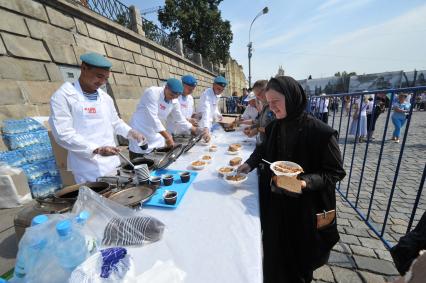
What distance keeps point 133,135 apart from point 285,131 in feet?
5.94

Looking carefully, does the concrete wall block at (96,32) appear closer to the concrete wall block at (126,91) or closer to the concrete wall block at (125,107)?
the concrete wall block at (126,91)

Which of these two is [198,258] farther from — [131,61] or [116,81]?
[131,61]

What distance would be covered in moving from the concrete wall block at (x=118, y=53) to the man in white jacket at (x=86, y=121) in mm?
4677

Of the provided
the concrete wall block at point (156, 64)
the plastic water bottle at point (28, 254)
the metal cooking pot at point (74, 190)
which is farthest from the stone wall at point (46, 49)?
the plastic water bottle at point (28, 254)

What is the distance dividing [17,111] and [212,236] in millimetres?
4335

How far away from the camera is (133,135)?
8.26 feet

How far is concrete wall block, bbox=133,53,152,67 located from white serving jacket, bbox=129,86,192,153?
513 centimetres

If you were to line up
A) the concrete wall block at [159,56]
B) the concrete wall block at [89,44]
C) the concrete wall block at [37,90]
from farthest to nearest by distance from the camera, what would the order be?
the concrete wall block at [159,56] → the concrete wall block at [89,44] → the concrete wall block at [37,90]

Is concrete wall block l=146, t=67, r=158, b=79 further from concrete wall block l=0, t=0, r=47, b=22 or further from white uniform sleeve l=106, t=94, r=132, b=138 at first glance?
white uniform sleeve l=106, t=94, r=132, b=138

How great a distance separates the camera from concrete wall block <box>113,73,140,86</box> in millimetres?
6471

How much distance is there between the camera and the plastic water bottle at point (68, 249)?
801mm

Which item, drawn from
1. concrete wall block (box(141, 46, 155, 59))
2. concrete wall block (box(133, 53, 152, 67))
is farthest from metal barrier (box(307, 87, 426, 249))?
concrete wall block (box(141, 46, 155, 59))

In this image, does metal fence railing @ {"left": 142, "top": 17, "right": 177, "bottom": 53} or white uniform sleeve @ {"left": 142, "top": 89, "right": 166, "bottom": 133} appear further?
metal fence railing @ {"left": 142, "top": 17, "right": 177, "bottom": 53}

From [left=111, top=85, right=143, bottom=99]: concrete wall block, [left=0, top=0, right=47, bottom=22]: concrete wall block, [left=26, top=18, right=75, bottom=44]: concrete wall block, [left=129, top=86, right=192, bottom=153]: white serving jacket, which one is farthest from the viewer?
[left=111, top=85, right=143, bottom=99]: concrete wall block
